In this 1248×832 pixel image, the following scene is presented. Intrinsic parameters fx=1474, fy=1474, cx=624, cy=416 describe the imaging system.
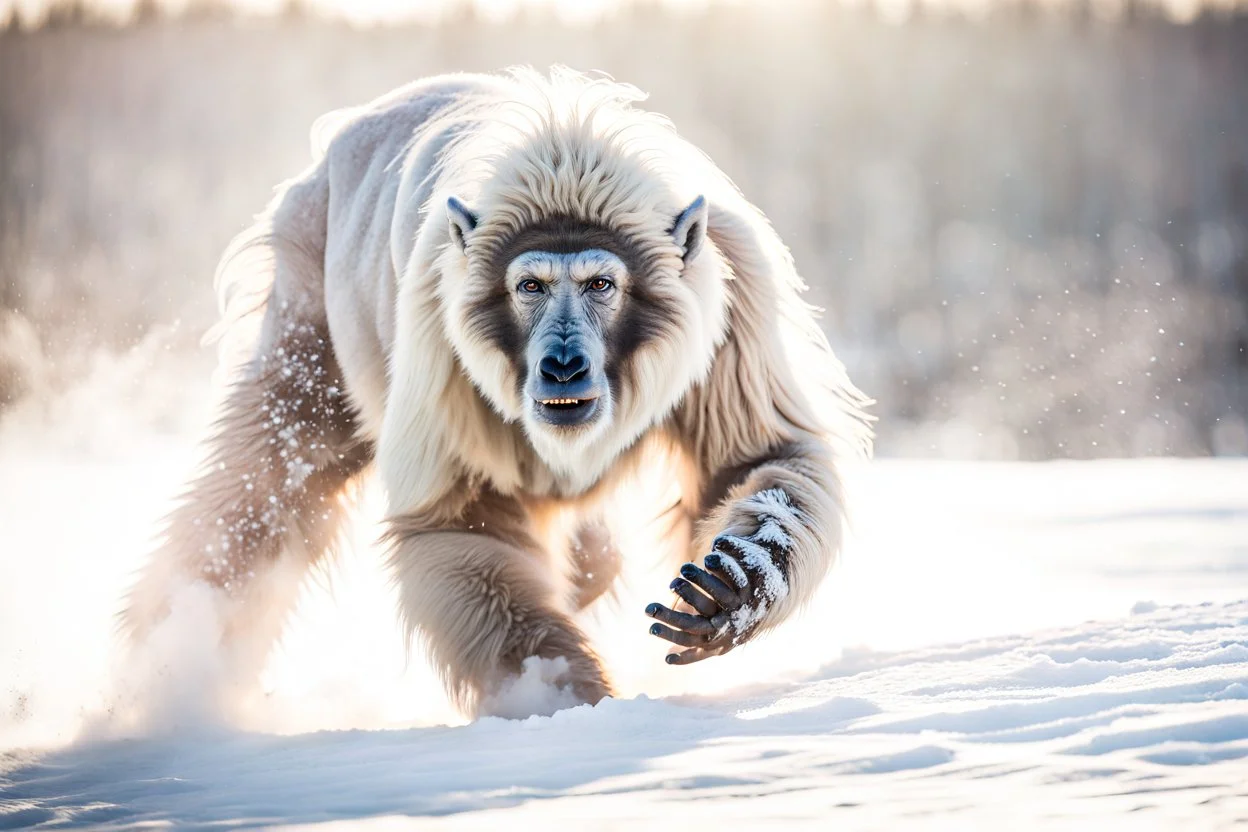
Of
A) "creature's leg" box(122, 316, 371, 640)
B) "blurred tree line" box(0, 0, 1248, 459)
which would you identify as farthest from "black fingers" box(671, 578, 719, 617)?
"blurred tree line" box(0, 0, 1248, 459)

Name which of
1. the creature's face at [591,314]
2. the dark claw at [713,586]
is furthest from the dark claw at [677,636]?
the creature's face at [591,314]

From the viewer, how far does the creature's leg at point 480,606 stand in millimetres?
4422

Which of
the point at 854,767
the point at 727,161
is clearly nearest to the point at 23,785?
the point at 854,767

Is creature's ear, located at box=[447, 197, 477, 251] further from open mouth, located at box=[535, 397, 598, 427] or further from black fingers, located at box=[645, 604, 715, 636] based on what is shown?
black fingers, located at box=[645, 604, 715, 636]

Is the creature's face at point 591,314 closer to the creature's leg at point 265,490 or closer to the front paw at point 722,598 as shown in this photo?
the front paw at point 722,598

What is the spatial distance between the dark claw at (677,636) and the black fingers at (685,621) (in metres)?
0.02

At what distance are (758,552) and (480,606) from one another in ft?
2.93

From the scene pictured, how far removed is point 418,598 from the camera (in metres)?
A: 4.70

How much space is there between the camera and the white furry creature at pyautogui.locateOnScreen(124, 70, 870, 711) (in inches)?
175

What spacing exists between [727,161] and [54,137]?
18.1m

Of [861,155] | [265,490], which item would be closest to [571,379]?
[265,490]

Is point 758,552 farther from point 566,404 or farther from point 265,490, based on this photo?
point 265,490

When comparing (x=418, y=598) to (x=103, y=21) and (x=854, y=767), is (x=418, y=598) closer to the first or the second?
(x=854, y=767)

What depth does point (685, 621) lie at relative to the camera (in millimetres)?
4125
